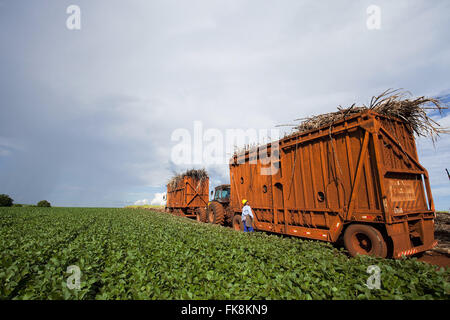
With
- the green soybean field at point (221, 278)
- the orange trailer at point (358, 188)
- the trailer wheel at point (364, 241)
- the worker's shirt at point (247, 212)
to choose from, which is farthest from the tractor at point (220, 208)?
the green soybean field at point (221, 278)

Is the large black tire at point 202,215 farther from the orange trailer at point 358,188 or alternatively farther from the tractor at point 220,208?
the orange trailer at point 358,188

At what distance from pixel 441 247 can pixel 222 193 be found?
35.9 feet

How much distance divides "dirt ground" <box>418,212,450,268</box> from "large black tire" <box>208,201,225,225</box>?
9.58 metres

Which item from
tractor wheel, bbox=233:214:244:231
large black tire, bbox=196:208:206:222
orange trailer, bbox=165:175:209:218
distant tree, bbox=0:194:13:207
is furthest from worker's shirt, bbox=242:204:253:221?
distant tree, bbox=0:194:13:207

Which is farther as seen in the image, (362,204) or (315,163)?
(315,163)

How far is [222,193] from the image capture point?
1524 cm

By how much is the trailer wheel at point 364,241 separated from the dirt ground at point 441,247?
130 cm

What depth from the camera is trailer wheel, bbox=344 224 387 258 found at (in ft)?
19.3

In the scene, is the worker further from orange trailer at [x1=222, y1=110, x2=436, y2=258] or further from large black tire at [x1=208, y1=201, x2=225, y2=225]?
large black tire at [x1=208, y1=201, x2=225, y2=225]

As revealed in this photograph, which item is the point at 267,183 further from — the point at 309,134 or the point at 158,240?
the point at 158,240

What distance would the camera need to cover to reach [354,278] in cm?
386
